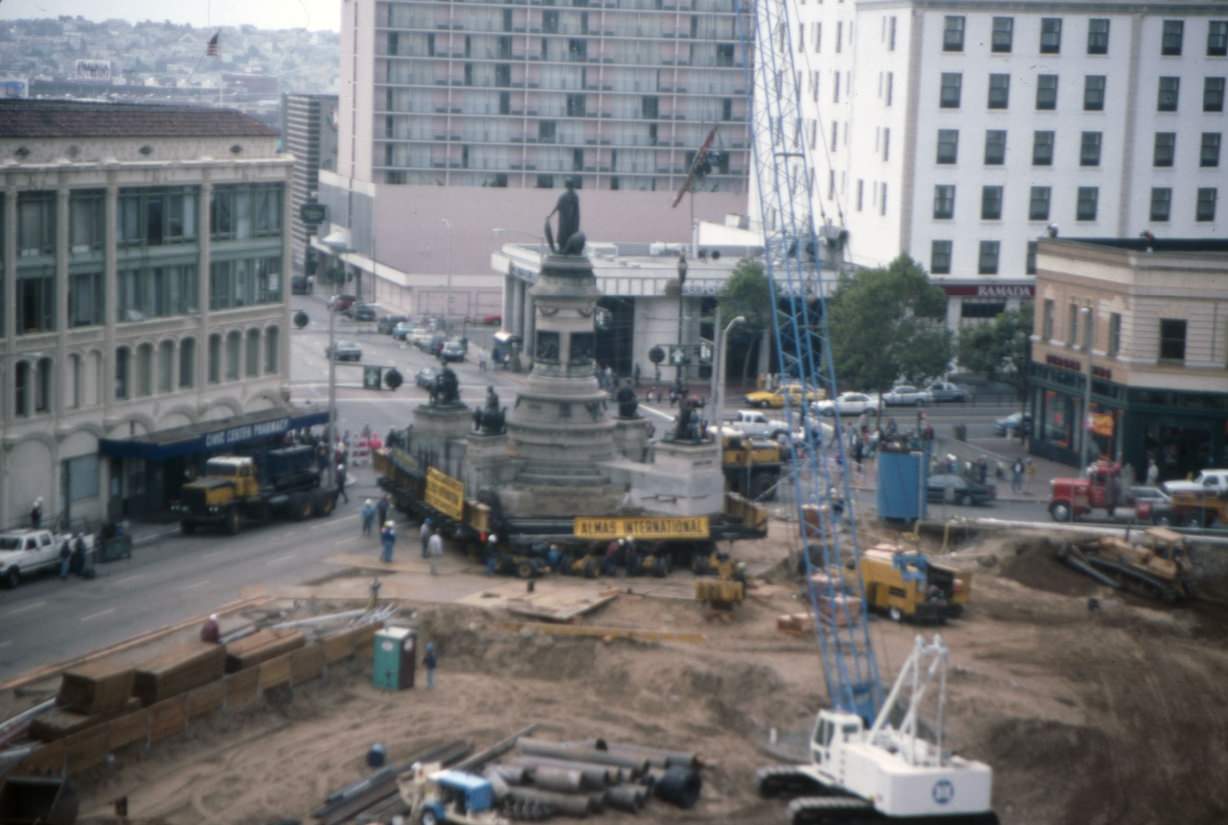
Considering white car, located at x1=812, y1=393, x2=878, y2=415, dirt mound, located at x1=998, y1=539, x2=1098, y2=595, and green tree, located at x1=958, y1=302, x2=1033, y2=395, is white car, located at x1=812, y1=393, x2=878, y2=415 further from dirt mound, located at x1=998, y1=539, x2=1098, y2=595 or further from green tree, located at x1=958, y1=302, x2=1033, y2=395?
dirt mound, located at x1=998, y1=539, x2=1098, y2=595

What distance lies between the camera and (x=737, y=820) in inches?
1540

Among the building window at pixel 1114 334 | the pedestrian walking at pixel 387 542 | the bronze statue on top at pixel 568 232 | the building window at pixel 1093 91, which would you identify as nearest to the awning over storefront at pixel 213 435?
the pedestrian walking at pixel 387 542

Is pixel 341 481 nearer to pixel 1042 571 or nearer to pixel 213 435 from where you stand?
pixel 213 435

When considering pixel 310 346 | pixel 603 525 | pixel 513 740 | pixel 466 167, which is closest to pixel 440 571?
pixel 603 525

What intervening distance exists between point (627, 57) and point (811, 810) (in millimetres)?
103645

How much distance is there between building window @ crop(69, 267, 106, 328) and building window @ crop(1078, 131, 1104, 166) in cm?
5448

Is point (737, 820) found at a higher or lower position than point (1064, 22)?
lower

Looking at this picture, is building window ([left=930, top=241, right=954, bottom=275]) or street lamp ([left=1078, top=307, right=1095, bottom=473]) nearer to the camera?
street lamp ([left=1078, top=307, right=1095, bottom=473])

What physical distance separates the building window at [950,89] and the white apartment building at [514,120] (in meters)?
36.2

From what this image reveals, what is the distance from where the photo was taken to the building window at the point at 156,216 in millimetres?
64125

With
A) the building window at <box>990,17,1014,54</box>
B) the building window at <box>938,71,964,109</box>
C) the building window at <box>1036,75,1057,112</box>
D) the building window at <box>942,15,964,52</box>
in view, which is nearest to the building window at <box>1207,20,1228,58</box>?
the building window at <box>1036,75,1057,112</box>

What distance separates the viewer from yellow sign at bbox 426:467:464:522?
190ft

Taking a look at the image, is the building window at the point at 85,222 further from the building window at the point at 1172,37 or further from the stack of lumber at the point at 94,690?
the building window at the point at 1172,37

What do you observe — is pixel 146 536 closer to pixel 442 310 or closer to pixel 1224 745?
pixel 1224 745
